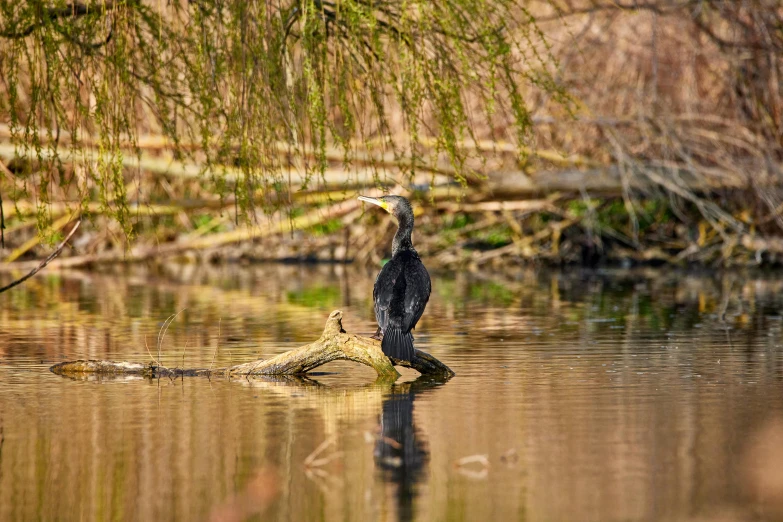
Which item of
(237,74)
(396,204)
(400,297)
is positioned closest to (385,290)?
(400,297)

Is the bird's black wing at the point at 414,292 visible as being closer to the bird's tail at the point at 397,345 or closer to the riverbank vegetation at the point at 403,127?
the bird's tail at the point at 397,345

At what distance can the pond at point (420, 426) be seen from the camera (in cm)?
570

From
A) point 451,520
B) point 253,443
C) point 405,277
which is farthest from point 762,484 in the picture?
point 405,277

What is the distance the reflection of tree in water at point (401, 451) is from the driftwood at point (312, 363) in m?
0.60

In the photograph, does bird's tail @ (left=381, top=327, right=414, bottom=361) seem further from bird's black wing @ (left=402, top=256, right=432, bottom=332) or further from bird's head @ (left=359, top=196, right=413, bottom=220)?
bird's head @ (left=359, top=196, right=413, bottom=220)

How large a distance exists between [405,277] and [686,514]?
4160 mm

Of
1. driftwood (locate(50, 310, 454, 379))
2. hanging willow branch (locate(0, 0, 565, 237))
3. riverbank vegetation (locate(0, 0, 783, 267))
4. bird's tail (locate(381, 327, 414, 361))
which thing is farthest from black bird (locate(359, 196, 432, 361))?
hanging willow branch (locate(0, 0, 565, 237))

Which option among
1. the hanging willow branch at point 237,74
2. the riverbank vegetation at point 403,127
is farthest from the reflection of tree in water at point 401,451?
the hanging willow branch at point 237,74

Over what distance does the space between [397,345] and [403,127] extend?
1.64 m

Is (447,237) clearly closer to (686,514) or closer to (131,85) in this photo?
(131,85)

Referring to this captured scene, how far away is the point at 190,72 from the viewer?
29.6 ft

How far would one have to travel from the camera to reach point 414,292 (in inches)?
362

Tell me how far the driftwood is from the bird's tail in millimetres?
79

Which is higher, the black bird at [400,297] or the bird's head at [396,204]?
the bird's head at [396,204]
